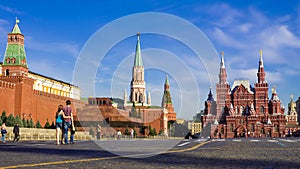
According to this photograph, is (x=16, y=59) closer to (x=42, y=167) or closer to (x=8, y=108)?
(x=8, y=108)

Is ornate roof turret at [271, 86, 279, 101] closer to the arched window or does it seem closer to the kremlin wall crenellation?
the kremlin wall crenellation

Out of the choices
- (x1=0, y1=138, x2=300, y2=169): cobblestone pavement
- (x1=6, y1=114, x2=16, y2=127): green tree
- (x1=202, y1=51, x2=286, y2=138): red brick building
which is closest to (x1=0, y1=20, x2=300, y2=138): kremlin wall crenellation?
(x1=202, y1=51, x2=286, y2=138): red brick building

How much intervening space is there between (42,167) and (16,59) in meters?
64.2

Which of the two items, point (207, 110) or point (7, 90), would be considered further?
point (207, 110)

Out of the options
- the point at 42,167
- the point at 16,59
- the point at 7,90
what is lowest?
the point at 42,167

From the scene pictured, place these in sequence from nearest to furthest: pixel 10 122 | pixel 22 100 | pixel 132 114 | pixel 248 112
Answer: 1. pixel 10 122
2. pixel 22 100
3. pixel 248 112
4. pixel 132 114

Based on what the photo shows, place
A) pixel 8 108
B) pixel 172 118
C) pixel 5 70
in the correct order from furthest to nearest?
pixel 172 118
pixel 5 70
pixel 8 108

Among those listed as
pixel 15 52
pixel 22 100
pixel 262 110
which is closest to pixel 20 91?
pixel 22 100

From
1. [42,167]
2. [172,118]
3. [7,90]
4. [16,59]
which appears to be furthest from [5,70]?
[42,167]

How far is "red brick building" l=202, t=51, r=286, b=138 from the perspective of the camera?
3457 inches

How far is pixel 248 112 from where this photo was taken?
297 ft

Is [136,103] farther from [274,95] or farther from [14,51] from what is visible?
[14,51]

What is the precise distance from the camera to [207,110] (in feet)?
328

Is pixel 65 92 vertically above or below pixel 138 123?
above
